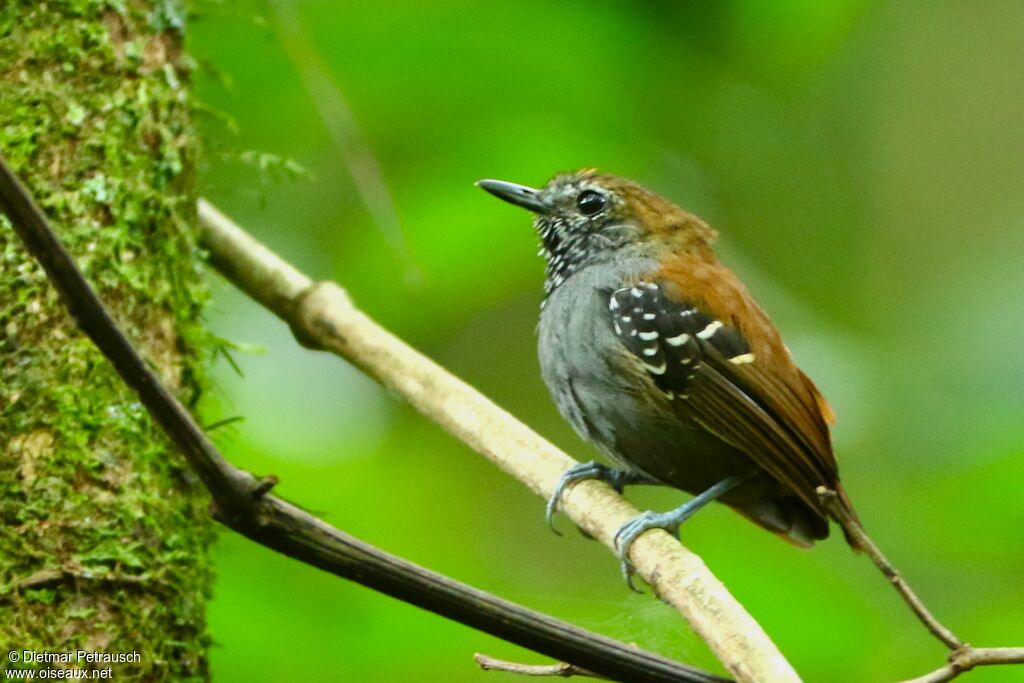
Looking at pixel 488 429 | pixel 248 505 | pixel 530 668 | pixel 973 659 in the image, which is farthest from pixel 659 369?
pixel 248 505

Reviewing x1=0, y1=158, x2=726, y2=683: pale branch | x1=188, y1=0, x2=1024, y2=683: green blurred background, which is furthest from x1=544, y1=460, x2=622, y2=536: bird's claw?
x1=0, y1=158, x2=726, y2=683: pale branch

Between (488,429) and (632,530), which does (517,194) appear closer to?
(488,429)

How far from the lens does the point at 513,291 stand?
4.86 meters

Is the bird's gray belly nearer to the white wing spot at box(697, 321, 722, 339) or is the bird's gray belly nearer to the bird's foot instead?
the white wing spot at box(697, 321, 722, 339)

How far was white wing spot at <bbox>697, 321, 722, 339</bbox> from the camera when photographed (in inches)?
134

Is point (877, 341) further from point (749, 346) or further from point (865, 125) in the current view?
point (865, 125)

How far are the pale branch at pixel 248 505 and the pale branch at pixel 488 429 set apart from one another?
0.83ft

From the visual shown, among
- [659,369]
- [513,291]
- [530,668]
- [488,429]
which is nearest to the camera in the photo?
[530,668]

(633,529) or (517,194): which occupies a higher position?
(517,194)

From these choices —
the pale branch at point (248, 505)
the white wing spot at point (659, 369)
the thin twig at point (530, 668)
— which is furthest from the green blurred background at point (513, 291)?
the pale branch at point (248, 505)

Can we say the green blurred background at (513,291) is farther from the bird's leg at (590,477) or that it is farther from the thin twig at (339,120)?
the bird's leg at (590,477)

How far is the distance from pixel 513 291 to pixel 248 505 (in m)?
3.31

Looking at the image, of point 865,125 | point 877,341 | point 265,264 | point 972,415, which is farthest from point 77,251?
point 865,125

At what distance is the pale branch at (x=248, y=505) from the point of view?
1570mm
